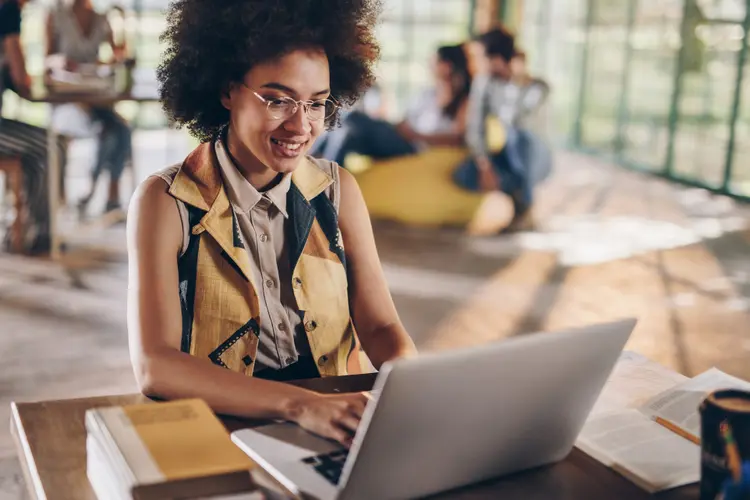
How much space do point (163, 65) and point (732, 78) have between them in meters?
7.18

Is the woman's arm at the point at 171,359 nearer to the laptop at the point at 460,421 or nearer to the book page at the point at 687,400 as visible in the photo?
the laptop at the point at 460,421

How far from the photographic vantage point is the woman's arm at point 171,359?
1.27 meters

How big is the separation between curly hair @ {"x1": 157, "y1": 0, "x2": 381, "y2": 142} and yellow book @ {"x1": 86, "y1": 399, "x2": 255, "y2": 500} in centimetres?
78

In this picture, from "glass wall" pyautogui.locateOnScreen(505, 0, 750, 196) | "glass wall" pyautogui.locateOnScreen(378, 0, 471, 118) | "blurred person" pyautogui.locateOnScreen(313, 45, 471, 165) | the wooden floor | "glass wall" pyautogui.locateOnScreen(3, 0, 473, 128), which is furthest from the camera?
"glass wall" pyautogui.locateOnScreen(378, 0, 471, 118)

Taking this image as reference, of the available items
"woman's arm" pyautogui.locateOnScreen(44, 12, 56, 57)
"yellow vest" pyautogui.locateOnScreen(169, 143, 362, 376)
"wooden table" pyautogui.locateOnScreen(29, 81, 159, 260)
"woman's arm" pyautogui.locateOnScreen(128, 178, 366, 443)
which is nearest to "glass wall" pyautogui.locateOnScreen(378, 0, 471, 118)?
"woman's arm" pyautogui.locateOnScreen(44, 12, 56, 57)

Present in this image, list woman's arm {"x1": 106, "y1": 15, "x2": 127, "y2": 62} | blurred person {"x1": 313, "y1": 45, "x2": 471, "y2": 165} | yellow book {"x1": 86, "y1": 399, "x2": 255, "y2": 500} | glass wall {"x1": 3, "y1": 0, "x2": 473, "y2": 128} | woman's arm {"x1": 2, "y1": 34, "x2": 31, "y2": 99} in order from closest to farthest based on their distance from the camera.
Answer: yellow book {"x1": 86, "y1": 399, "x2": 255, "y2": 500} < woman's arm {"x1": 2, "y1": 34, "x2": 31, "y2": 99} < blurred person {"x1": 313, "y1": 45, "x2": 471, "y2": 165} < woman's arm {"x1": 106, "y1": 15, "x2": 127, "y2": 62} < glass wall {"x1": 3, "y1": 0, "x2": 473, "y2": 128}

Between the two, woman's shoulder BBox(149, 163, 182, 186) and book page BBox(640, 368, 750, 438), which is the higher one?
woman's shoulder BBox(149, 163, 182, 186)

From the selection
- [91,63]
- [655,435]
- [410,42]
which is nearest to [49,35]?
[91,63]

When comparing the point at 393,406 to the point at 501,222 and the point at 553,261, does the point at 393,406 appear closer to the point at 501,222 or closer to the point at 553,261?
the point at 553,261

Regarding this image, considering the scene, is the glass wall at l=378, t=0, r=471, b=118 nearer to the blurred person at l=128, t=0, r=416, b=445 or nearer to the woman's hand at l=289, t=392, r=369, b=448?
the blurred person at l=128, t=0, r=416, b=445

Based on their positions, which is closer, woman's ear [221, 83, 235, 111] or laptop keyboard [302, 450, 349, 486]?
laptop keyboard [302, 450, 349, 486]

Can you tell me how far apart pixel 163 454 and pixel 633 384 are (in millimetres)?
808

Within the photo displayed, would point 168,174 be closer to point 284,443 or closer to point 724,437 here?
point 284,443

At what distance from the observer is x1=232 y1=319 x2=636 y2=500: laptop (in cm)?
96
